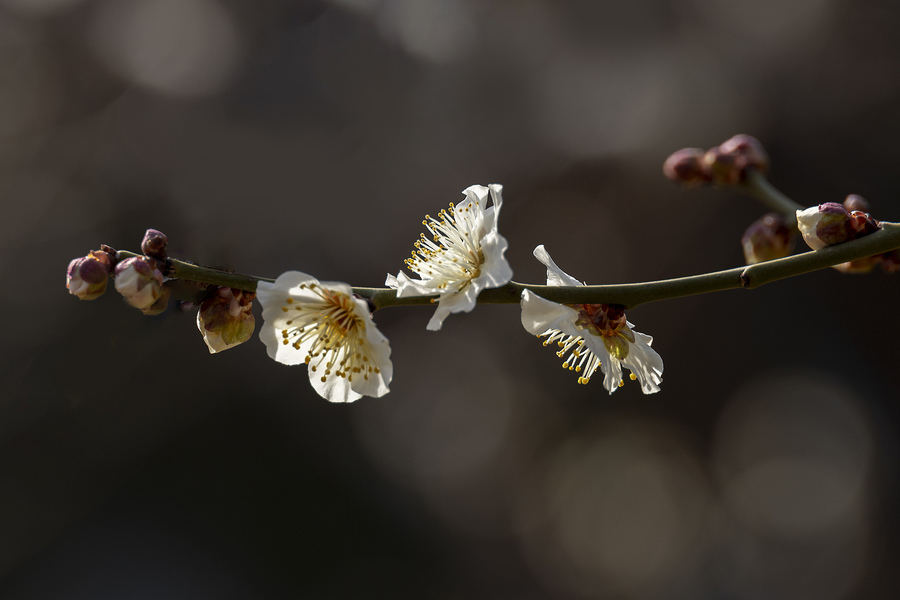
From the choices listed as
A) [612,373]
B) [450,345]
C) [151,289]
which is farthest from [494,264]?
[450,345]

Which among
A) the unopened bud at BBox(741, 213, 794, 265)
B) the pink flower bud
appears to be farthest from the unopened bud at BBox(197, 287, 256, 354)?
the unopened bud at BBox(741, 213, 794, 265)

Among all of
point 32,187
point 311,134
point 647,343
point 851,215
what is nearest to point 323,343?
point 647,343

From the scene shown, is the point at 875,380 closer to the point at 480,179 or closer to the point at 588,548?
the point at 588,548

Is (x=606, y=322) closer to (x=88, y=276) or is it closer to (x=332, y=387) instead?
(x=332, y=387)

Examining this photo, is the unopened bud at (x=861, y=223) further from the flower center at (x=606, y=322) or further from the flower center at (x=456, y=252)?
the flower center at (x=456, y=252)

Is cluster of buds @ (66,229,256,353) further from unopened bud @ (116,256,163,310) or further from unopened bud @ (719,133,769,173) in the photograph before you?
unopened bud @ (719,133,769,173)

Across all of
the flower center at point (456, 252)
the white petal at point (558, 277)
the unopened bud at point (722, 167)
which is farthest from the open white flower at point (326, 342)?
the unopened bud at point (722, 167)
